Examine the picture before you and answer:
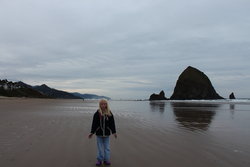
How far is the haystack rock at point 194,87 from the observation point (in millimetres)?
112375

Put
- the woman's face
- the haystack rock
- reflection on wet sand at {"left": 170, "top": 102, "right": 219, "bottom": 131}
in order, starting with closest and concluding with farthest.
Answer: the woman's face → reflection on wet sand at {"left": 170, "top": 102, "right": 219, "bottom": 131} → the haystack rock

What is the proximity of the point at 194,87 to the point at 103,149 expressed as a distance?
11256 cm

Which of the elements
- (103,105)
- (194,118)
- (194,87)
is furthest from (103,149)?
(194,87)

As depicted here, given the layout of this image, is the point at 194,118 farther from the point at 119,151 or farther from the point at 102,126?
the point at 102,126

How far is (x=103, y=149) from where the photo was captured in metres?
6.57

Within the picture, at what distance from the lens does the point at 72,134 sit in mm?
10508

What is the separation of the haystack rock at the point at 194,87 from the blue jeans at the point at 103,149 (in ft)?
357

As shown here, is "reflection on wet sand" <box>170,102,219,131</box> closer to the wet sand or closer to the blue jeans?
the wet sand

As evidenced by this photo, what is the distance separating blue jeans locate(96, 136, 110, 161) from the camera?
636 centimetres

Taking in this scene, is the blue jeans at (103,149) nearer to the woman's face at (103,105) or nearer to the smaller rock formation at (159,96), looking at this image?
the woman's face at (103,105)

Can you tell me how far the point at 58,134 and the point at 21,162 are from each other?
414cm

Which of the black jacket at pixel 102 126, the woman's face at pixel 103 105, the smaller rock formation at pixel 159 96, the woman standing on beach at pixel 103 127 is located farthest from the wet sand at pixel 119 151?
the smaller rock formation at pixel 159 96

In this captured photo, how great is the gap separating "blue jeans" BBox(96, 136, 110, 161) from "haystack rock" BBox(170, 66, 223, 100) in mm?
108700

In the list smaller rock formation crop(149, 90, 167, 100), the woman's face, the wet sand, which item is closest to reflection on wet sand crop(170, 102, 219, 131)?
the wet sand
